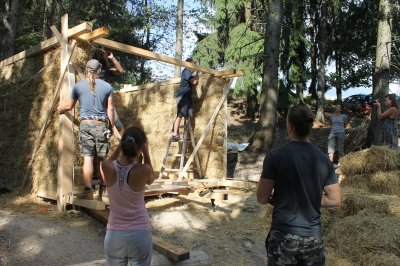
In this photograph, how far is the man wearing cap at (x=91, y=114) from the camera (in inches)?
192

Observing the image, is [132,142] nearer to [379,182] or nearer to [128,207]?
[128,207]

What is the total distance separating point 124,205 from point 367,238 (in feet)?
9.96

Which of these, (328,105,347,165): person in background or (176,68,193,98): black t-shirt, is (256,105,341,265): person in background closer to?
(176,68,193,98): black t-shirt

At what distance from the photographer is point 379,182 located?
21.4 feet

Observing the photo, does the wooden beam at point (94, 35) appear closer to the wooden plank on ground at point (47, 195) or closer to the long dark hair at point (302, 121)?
the wooden plank on ground at point (47, 195)

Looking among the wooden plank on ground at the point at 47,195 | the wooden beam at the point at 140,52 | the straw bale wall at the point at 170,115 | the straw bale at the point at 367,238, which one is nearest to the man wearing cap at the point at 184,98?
the wooden beam at the point at 140,52

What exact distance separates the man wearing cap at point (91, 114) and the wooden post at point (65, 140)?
0.38 meters

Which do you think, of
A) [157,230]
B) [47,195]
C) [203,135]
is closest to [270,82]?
[203,135]

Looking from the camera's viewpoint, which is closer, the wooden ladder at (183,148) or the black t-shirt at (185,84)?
the black t-shirt at (185,84)

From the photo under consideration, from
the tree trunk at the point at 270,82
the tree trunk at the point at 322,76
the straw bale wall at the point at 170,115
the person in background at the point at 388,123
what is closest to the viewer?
the straw bale wall at the point at 170,115

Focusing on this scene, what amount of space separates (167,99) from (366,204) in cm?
454

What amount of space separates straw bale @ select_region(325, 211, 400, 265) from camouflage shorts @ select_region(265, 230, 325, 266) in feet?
6.55

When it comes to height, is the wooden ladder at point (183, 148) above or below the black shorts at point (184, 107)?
below

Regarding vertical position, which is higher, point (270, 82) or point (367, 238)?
point (270, 82)
